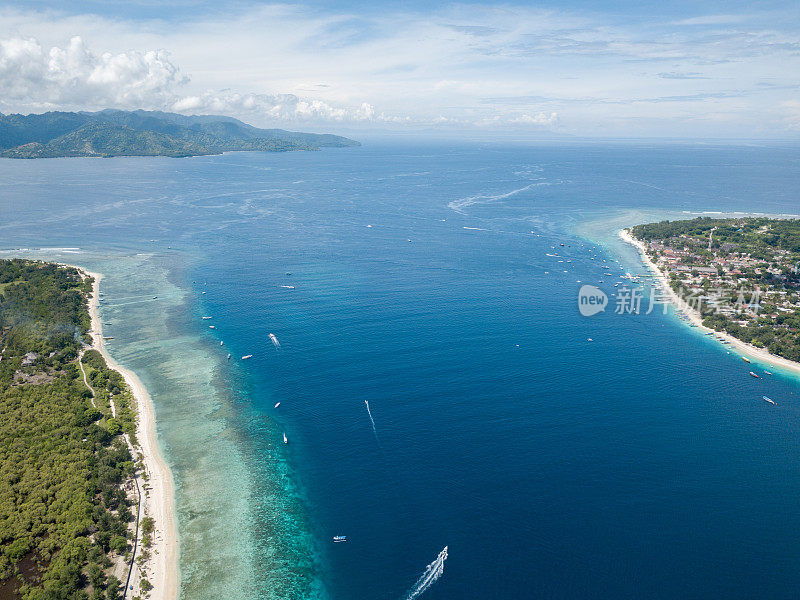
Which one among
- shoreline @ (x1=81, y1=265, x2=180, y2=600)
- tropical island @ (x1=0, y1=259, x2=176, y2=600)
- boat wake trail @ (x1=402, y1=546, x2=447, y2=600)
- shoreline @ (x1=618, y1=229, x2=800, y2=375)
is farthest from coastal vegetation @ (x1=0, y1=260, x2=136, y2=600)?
shoreline @ (x1=618, y1=229, x2=800, y2=375)

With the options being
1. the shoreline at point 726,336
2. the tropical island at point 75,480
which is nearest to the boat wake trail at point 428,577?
the tropical island at point 75,480

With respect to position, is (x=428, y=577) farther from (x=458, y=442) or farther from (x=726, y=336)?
(x=726, y=336)

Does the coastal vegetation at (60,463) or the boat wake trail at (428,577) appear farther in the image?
the coastal vegetation at (60,463)

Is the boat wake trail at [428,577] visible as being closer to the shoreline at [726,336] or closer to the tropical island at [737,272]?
the shoreline at [726,336]

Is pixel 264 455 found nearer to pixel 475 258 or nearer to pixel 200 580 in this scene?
pixel 200 580

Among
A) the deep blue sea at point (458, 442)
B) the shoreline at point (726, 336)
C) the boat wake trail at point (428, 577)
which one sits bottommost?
the boat wake trail at point (428, 577)

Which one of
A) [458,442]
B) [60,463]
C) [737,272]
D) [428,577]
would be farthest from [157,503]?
[737,272]

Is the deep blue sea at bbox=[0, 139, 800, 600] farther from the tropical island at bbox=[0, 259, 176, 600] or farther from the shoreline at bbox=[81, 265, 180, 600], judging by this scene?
the tropical island at bbox=[0, 259, 176, 600]
